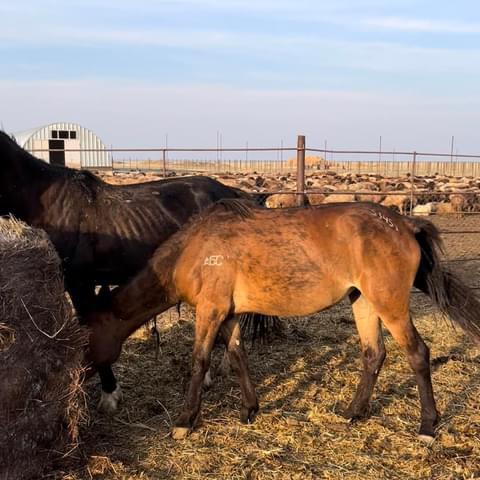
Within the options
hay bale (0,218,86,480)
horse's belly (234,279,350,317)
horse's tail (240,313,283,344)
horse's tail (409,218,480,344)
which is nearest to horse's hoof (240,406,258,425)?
horse's belly (234,279,350,317)

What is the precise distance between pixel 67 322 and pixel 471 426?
2.90 m

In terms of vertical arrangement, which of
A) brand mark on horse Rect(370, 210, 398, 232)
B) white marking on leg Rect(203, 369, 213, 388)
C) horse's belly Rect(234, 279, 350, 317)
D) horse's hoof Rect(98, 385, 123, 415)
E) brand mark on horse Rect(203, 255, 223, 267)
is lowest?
white marking on leg Rect(203, 369, 213, 388)

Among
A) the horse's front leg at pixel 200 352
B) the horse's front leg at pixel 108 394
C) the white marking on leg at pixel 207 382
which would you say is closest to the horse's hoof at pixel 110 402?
the horse's front leg at pixel 108 394

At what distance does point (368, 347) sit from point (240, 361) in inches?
39.1

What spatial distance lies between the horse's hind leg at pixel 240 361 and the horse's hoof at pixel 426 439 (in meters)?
1.19

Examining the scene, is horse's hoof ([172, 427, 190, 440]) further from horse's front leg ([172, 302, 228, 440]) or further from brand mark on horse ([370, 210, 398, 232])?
brand mark on horse ([370, 210, 398, 232])

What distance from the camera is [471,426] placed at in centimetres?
425

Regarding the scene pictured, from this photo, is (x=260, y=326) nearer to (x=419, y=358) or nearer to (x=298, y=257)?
(x=298, y=257)

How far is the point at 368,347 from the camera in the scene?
4.60 m

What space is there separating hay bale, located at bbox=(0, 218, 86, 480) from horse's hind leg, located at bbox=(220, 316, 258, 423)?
1209mm

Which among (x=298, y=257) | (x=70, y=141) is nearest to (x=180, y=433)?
(x=298, y=257)

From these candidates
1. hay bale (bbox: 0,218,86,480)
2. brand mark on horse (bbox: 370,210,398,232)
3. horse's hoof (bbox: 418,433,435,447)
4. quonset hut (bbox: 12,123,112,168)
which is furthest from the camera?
quonset hut (bbox: 12,123,112,168)

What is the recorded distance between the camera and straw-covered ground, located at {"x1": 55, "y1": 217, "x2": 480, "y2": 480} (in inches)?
143

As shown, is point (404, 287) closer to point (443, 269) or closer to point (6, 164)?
point (443, 269)
